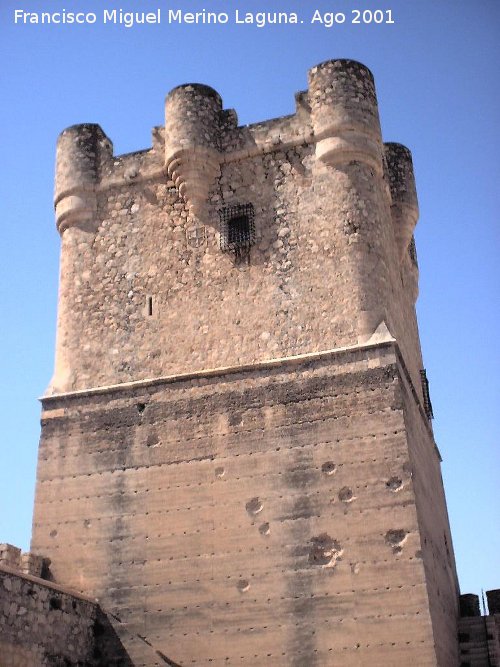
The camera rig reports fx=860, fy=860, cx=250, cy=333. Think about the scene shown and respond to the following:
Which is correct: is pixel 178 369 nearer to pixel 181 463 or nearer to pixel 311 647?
pixel 181 463

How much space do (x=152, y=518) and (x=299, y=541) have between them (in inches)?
78.5

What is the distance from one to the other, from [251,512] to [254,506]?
0.08 m

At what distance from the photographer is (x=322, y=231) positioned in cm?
1212

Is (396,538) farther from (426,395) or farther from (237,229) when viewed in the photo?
(237,229)

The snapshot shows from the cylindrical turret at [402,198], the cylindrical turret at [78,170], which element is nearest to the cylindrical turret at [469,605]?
the cylindrical turret at [402,198]

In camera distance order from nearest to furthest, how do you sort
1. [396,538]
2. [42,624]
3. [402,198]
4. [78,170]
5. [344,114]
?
[42,624], [396,538], [344,114], [78,170], [402,198]

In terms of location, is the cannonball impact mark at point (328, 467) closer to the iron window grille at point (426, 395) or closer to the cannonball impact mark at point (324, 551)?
the cannonball impact mark at point (324, 551)

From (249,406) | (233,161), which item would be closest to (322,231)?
(233,161)

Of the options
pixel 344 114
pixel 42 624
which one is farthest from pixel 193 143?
pixel 42 624

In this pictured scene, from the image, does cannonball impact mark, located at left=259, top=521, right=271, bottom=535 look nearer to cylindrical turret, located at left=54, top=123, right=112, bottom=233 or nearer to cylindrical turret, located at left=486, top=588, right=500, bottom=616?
cylindrical turret, located at left=486, top=588, right=500, bottom=616

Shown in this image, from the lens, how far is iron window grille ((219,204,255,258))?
40.8 ft

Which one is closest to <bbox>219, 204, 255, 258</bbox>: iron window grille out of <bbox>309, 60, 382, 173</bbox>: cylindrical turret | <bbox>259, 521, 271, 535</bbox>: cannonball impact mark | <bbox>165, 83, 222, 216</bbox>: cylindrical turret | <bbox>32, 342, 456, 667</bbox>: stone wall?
<bbox>165, 83, 222, 216</bbox>: cylindrical turret

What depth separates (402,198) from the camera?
1399cm

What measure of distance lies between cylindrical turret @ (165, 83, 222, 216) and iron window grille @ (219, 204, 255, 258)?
0.48 m
